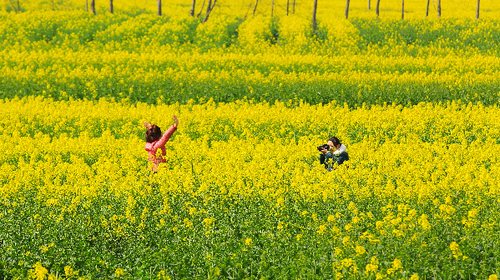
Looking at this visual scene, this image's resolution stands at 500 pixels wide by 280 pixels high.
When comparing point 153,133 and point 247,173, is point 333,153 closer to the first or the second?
point 247,173

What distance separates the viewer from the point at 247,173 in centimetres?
981

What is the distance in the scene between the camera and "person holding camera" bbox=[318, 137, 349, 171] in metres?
10.4

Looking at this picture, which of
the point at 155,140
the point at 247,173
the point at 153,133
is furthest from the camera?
the point at 155,140

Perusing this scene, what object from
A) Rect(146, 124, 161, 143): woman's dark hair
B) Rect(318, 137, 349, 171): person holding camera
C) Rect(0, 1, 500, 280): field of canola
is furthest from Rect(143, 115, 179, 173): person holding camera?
Rect(318, 137, 349, 171): person holding camera

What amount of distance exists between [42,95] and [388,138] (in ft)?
51.1

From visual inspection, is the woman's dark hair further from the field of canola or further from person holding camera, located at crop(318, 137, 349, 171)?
person holding camera, located at crop(318, 137, 349, 171)

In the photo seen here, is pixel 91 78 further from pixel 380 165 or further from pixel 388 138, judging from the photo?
pixel 380 165

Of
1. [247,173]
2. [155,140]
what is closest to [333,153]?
[247,173]

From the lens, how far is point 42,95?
23109mm

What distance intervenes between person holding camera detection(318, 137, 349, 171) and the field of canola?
0.30 metres

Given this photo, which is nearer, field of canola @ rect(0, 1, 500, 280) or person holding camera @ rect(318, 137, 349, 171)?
field of canola @ rect(0, 1, 500, 280)

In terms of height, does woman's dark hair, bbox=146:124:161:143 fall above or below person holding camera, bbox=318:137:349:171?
above

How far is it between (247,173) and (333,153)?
6.34 ft

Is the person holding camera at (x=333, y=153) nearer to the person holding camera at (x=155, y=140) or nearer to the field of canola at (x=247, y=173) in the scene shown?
the field of canola at (x=247, y=173)
